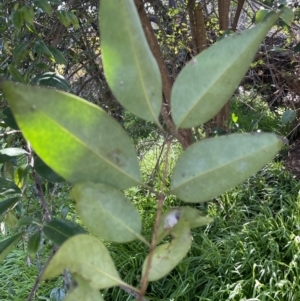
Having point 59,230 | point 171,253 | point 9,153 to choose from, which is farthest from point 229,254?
point 171,253

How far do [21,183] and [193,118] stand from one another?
433mm

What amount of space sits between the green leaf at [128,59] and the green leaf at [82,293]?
0.11 meters

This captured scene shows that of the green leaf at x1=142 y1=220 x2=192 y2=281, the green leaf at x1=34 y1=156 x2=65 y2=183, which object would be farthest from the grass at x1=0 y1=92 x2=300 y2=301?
the green leaf at x1=142 y1=220 x2=192 y2=281

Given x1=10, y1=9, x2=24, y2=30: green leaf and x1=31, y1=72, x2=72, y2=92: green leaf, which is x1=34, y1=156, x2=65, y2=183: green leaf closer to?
x1=31, y1=72, x2=72, y2=92: green leaf

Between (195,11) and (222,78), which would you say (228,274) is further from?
(222,78)

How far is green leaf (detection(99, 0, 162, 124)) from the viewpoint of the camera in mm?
264

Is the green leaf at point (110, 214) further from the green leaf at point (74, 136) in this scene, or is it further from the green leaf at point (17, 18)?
the green leaf at point (17, 18)

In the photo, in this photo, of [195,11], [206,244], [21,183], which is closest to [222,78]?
[21,183]

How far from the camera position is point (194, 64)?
27 centimetres

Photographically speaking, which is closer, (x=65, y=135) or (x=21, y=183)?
(x=65, y=135)

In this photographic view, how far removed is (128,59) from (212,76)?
0.05 m

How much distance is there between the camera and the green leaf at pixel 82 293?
0.27 metres

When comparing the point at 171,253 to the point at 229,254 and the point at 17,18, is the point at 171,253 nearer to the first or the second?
the point at 17,18

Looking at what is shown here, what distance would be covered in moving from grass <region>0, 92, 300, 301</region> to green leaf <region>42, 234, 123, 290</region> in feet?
4.92
